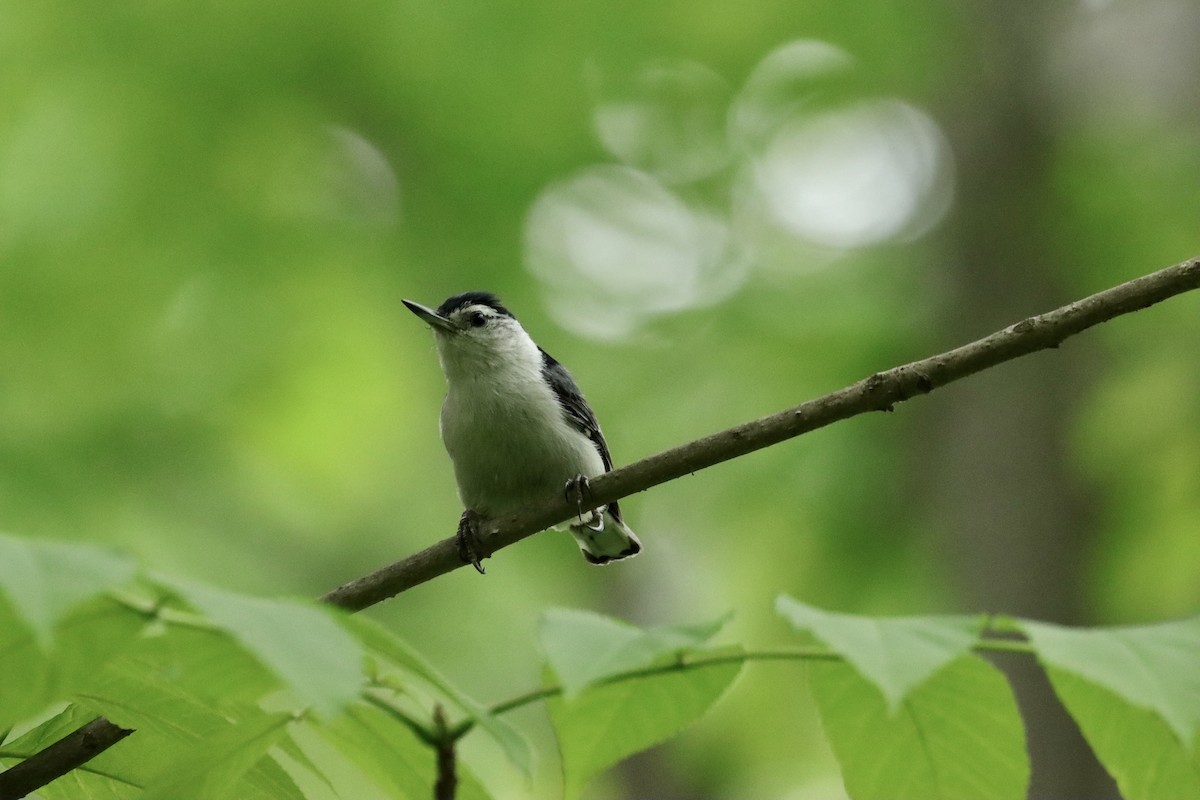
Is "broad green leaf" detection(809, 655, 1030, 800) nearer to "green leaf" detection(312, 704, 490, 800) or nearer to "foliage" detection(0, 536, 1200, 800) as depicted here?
"foliage" detection(0, 536, 1200, 800)

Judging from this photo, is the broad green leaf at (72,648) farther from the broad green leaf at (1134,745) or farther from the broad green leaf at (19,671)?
the broad green leaf at (1134,745)

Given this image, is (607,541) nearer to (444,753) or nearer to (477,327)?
(477,327)

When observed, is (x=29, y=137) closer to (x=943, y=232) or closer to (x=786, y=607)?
(x=943, y=232)

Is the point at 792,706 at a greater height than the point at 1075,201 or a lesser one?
lesser

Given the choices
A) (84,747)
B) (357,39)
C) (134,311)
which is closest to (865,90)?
(357,39)

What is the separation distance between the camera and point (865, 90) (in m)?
8.97

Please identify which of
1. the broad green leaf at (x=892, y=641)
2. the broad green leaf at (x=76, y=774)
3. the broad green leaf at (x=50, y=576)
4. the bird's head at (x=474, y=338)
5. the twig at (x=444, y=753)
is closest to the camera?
the broad green leaf at (x=50, y=576)

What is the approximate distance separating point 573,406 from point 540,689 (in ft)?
13.5

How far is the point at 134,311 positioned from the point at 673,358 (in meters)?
3.81

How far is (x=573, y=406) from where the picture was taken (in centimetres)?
552

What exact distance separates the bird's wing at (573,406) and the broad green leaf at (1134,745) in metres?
3.99

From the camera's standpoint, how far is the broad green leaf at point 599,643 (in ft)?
3.67

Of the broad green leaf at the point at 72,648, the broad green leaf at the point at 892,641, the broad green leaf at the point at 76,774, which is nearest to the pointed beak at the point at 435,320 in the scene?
the broad green leaf at the point at 76,774

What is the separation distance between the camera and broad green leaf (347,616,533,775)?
122 centimetres
